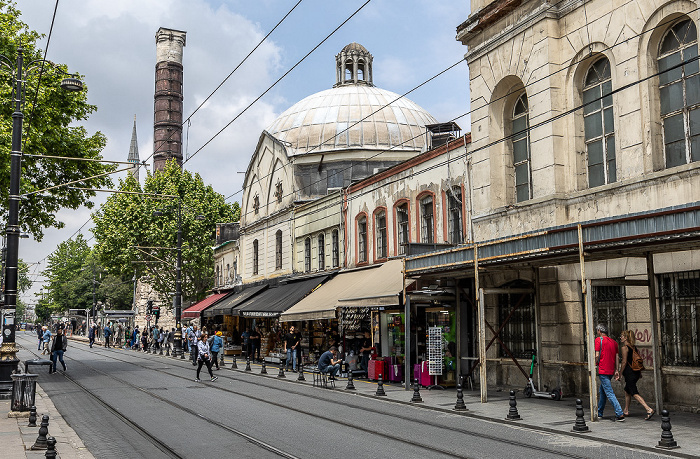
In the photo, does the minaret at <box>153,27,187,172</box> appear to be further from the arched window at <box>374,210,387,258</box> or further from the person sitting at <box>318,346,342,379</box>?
the person sitting at <box>318,346,342,379</box>

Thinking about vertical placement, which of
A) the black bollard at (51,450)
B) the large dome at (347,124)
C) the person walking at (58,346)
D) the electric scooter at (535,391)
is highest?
the large dome at (347,124)

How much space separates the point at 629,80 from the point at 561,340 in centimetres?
599

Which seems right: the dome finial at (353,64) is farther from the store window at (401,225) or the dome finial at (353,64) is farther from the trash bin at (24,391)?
the trash bin at (24,391)

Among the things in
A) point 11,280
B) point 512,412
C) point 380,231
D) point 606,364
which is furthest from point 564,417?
point 380,231

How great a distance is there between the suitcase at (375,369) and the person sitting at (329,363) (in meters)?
1.34

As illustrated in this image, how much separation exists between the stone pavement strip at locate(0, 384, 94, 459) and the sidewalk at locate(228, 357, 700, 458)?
283 inches

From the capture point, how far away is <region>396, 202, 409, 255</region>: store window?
78.3ft

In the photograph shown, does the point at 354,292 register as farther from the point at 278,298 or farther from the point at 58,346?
the point at 58,346

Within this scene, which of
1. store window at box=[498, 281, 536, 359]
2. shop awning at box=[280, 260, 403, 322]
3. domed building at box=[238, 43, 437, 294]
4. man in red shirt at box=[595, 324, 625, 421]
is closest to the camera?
man in red shirt at box=[595, 324, 625, 421]

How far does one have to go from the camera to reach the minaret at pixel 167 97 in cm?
7750

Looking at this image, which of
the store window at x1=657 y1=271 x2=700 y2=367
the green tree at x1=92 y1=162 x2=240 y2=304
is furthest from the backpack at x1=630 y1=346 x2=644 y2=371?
the green tree at x1=92 y1=162 x2=240 y2=304

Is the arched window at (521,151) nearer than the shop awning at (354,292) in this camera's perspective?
Yes

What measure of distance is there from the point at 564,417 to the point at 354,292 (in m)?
10.1

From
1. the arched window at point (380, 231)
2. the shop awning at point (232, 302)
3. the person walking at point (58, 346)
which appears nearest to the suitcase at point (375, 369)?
the arched window at point (380, 231)
